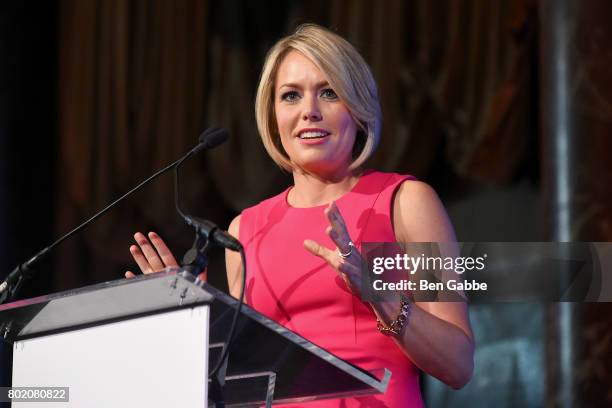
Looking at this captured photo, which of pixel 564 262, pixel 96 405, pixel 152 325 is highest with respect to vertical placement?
pixel 564 262

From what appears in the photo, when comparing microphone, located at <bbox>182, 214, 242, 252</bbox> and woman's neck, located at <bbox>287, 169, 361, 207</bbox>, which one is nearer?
microphone, located at <bbox>182, 214, 242, 252</bbox>

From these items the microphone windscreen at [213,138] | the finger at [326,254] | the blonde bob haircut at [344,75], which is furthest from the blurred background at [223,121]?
the finger at [326,254]

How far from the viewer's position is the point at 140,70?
4855 millimetres

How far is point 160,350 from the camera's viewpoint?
1.47m

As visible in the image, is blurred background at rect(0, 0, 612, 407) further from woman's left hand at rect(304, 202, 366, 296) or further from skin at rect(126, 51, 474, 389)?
woman's left hand at rect(304, 202, 366, 296)

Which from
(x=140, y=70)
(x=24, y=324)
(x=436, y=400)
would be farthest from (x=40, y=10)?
(x=24, y=324)

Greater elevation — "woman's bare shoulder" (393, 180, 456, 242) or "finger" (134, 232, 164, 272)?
"woman's bare shoulder" (393, 180, 456, 242)

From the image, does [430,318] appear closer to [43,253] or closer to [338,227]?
[338,227]

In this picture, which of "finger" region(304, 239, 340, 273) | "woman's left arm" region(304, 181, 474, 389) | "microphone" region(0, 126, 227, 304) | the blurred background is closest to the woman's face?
"woman's left arm" region(304, 181, 474, 389)

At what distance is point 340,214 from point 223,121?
10.4 ft

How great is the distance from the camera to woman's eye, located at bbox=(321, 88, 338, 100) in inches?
82.9

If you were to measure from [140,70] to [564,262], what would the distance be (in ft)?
8.62

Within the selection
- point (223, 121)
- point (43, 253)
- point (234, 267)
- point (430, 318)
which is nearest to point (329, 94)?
point (234, 267)

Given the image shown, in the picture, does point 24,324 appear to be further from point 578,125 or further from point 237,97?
point 237,97
